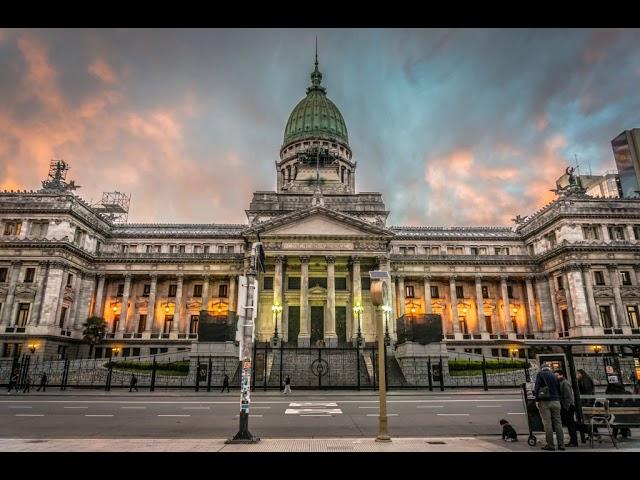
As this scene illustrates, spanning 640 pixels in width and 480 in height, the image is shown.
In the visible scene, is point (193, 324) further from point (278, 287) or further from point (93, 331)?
point (278, 287)

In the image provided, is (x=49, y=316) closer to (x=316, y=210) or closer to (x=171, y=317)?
(x=171, y=317)

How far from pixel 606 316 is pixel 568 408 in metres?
50.5

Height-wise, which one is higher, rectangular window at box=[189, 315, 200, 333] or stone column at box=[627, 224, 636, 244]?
stone column at box=[627, 224, 636, 244]

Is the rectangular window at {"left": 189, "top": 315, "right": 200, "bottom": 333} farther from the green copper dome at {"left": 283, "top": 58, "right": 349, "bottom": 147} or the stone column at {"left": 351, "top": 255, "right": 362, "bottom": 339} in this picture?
the green copper dome at {"left": 283, "top": 58, "right": 349, "bottom": 147}

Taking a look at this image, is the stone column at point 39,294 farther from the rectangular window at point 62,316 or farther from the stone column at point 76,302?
the stone column at point 76,302

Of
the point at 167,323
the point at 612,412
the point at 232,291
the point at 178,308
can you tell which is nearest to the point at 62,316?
the point at 167,323

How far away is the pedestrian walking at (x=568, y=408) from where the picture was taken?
1128 centimetres

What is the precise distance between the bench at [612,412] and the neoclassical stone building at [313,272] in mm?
34649

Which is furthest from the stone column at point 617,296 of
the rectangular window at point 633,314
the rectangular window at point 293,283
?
the rectangular window at point 293,283

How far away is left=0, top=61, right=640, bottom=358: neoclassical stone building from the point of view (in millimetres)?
51125

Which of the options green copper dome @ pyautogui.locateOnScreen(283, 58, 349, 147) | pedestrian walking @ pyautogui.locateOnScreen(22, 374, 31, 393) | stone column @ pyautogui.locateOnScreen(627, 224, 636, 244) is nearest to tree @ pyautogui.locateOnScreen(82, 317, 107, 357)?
pedestrian walking @ pyautogui.locateOnScreen(22, 374, 31, 393)

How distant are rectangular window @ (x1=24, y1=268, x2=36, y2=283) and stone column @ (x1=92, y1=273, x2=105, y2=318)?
29.6 feet
